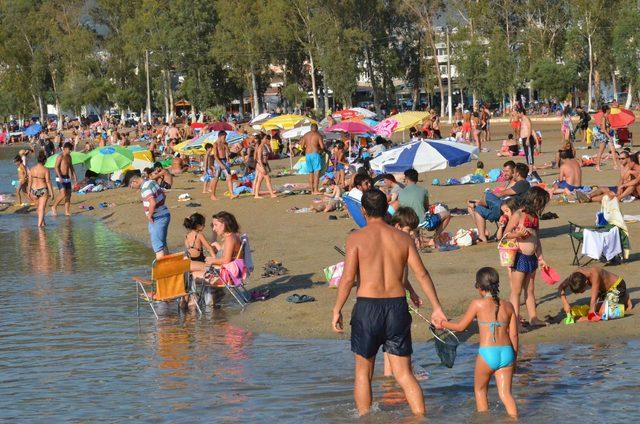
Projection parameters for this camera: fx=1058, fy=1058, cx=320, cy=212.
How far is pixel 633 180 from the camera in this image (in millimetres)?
16734

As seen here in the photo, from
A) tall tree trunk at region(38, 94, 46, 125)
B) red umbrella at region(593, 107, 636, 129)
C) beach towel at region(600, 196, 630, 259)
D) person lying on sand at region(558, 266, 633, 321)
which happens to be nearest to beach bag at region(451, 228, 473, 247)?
beach towel at region(600, 196, 630, 259)

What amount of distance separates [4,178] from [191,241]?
95.7ft

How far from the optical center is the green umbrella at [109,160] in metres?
24.4

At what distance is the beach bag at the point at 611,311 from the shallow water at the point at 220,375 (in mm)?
725

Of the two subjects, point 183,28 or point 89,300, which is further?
point 183,28

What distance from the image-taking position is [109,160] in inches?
970

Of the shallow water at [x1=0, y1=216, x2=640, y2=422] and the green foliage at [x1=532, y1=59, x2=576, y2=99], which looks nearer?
the shallow water at [x1=0, y1=216, x2=640, y2=422]

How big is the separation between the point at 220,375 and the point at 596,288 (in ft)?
11.7

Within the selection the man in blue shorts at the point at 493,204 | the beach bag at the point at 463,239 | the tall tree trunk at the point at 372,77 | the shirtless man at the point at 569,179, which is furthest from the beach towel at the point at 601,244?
the tall tree trunk at the point at 372,77

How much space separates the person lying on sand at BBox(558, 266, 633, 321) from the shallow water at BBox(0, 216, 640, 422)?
2.57 feet

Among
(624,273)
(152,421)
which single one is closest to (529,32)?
(624,273)

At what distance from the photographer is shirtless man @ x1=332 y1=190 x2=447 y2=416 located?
259 inches

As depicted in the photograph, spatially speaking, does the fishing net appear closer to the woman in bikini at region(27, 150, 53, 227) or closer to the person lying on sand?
the person lying on sand

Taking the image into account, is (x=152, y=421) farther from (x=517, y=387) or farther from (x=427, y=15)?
(x=427, y=15)
